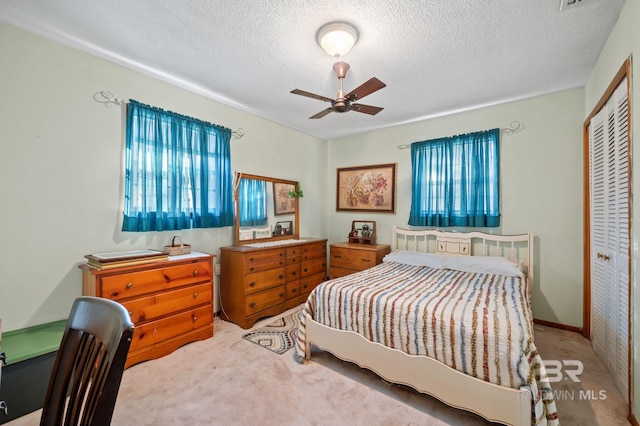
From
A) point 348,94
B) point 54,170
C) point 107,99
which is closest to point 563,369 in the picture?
point 348,94

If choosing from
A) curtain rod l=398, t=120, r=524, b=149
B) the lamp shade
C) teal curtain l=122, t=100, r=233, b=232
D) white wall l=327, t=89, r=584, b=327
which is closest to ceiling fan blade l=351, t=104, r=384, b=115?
the lamp shade

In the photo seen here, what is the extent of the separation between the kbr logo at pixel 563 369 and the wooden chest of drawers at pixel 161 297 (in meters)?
3.30

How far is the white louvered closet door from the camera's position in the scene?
202cm

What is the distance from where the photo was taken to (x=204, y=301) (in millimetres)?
2967

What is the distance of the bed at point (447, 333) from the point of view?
161 cm

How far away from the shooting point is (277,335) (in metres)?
3.11

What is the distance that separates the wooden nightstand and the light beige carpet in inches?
67.2

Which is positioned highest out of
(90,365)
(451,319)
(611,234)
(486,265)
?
(611,234)

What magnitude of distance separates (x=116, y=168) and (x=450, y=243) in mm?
4143

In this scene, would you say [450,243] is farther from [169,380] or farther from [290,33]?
[169,380]

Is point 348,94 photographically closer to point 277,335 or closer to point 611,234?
point 611,234

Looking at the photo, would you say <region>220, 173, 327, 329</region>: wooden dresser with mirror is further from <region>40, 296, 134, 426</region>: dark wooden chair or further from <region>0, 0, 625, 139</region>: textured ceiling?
<region>40, 296, 134, 426</region>: dark wooden chair

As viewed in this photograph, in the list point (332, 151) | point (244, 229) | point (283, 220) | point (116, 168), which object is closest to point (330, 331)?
point (244, 229)

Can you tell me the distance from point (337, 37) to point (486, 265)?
2906 millimetres
